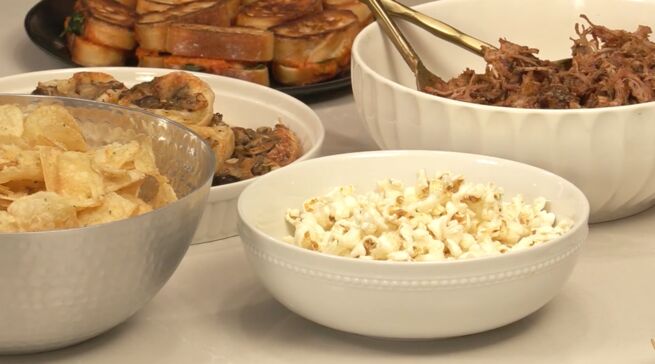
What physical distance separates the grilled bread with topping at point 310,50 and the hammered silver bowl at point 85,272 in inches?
26.9

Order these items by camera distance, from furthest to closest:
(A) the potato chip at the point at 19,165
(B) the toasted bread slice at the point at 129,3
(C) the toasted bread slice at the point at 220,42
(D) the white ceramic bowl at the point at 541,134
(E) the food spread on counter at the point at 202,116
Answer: (B) the toasted bread slice at the point at 129,3
(C) the toasted bread slice at the point at 220,42
(E) the food spread on counter at the point at 202,116
(D) the white ceramic bowl at the point at 541,134
(A) the potato chip at the point at 19,165

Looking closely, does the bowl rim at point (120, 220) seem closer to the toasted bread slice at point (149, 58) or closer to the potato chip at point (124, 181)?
the potato chip at point (124, 181)

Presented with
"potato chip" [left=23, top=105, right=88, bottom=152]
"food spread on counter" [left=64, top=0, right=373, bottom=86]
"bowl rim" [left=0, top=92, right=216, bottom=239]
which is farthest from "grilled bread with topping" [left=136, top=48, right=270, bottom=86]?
"potato chip" [left=23, top=105, right=88, bottom=152]

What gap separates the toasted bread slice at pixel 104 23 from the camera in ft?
6.68

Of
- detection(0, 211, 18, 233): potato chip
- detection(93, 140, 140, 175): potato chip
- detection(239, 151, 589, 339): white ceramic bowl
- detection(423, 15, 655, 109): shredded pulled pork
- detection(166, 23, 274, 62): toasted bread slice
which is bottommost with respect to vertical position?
detection(166, 23, 274, 62): toasted bread slice

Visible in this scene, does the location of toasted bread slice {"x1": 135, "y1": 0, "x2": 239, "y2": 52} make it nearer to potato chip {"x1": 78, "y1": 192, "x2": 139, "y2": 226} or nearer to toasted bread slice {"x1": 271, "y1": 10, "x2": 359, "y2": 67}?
toasted bread slice {"x1": 271, "y1": 10, "x2": 359, "y2": 67}

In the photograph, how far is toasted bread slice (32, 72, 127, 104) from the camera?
170 cm

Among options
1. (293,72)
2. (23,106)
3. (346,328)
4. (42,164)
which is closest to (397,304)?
(346,328)

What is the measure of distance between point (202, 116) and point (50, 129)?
12.2 inches

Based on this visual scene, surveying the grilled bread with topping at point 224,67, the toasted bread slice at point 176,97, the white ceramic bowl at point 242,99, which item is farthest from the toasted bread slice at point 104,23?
the toasted bread slice at point 176,97

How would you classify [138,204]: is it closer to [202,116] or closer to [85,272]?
[85,272]

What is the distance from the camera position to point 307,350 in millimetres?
1310

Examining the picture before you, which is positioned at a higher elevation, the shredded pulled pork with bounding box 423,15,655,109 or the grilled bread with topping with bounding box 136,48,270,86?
the shredded pulled pork with bounding box 423,15,655,109

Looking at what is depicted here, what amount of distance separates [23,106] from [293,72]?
612mm
